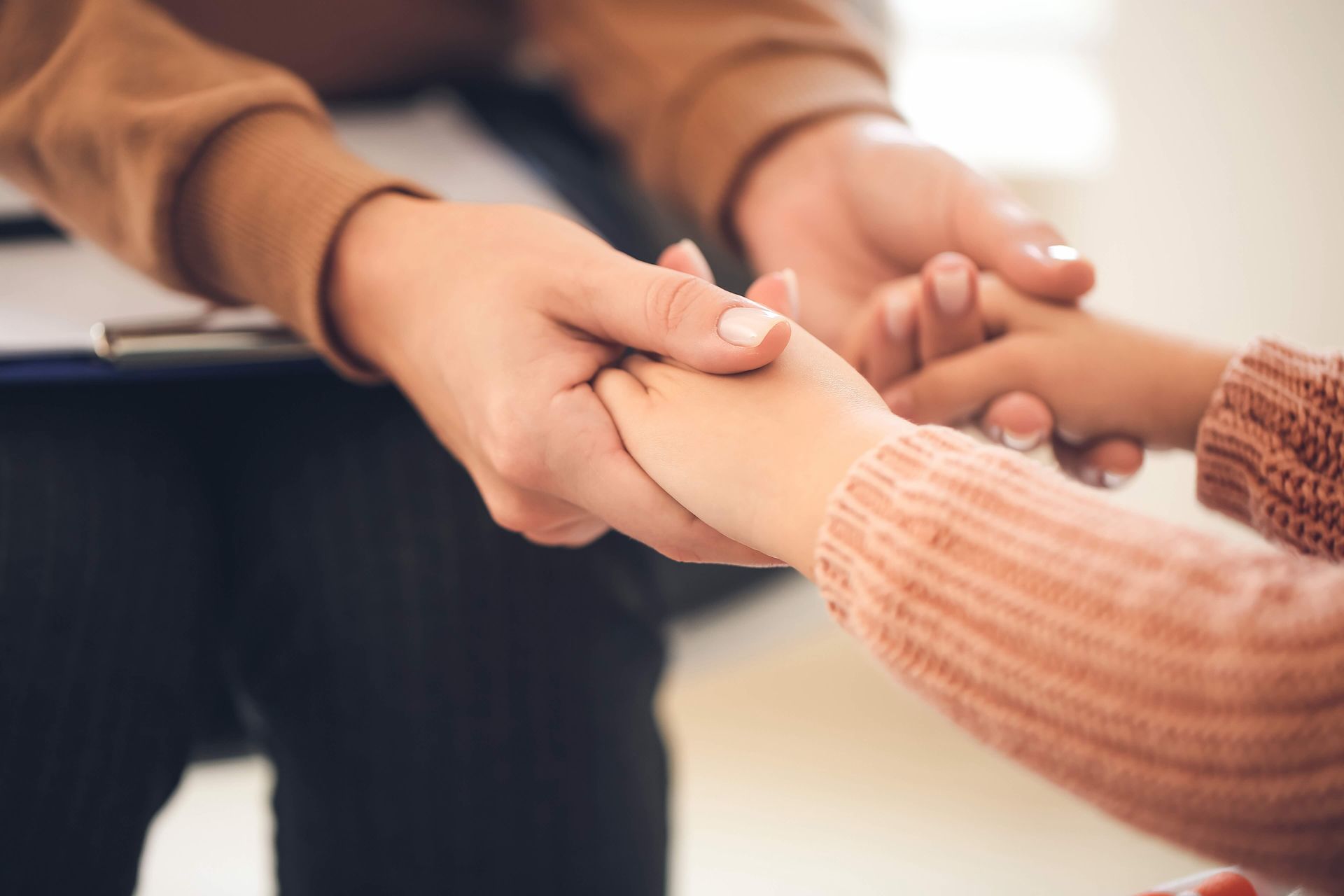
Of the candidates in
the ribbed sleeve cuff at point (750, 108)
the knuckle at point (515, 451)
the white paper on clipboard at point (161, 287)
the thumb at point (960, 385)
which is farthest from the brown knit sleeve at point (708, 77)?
the knuckle at point (515, 451)

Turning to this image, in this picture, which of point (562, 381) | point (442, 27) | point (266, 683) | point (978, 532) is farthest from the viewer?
point (442, 27)

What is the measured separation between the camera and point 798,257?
597 mm

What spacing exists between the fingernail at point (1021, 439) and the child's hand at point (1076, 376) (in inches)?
0.7

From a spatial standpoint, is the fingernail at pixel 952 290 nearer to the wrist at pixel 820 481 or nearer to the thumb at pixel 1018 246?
the thumb at pixel 1018 246

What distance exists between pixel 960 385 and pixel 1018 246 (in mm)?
76

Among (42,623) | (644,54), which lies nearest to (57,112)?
(42,623)

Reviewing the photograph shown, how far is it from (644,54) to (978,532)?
530mm

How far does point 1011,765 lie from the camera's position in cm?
115

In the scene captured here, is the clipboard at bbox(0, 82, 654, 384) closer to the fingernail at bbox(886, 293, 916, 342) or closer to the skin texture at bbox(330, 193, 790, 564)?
the skin texture at bbox(330, 193, 790, 564)

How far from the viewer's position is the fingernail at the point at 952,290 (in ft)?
1.56

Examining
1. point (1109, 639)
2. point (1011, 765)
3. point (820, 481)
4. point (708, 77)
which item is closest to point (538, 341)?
point (820, 481)

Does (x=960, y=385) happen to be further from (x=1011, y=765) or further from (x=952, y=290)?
(x=1011, y=765)

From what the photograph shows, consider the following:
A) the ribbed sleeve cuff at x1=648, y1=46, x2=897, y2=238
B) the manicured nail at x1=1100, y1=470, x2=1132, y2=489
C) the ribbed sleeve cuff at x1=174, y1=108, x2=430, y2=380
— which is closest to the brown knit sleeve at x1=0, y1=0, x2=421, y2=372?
the ribbed sleeve cuff at x1=174, y1=108, x2=430, y2=380

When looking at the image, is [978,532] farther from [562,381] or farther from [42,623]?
[42,623]
